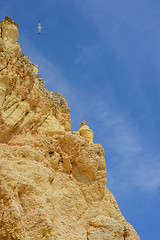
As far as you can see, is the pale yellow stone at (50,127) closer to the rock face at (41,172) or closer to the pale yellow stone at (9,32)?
the rock face at (41,172)

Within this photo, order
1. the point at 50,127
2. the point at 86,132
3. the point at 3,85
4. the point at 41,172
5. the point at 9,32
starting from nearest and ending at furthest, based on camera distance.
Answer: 1. the point at 41,172
2. the point at 3,85
3. the point at 50,127
4. the point at 9,32
5. the point at 86,132

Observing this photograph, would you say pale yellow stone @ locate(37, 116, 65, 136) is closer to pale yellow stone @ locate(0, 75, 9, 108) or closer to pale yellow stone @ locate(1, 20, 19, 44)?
pale yellow stone @ locate(0, 75, 9, 108)

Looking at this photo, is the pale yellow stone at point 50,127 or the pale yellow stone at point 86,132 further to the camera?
the pale yellow stone at point 86,132

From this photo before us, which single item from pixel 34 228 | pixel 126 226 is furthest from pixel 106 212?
pixel 34 228

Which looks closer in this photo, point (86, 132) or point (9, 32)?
point (9, 32)

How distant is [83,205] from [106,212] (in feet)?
4.84

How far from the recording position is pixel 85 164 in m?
17.9

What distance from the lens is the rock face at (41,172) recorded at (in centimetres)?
1294

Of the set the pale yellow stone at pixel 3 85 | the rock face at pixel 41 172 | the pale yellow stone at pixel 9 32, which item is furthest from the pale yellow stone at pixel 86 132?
the pale yellow stone at pixel 9 32

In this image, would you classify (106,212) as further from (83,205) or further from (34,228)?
(34,228)

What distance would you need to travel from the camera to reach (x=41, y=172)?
15344 mm

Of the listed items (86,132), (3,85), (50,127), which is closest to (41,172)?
(50,127)

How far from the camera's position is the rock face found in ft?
42.4

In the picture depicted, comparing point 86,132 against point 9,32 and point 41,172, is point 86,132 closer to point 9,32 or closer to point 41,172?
point 41,172
